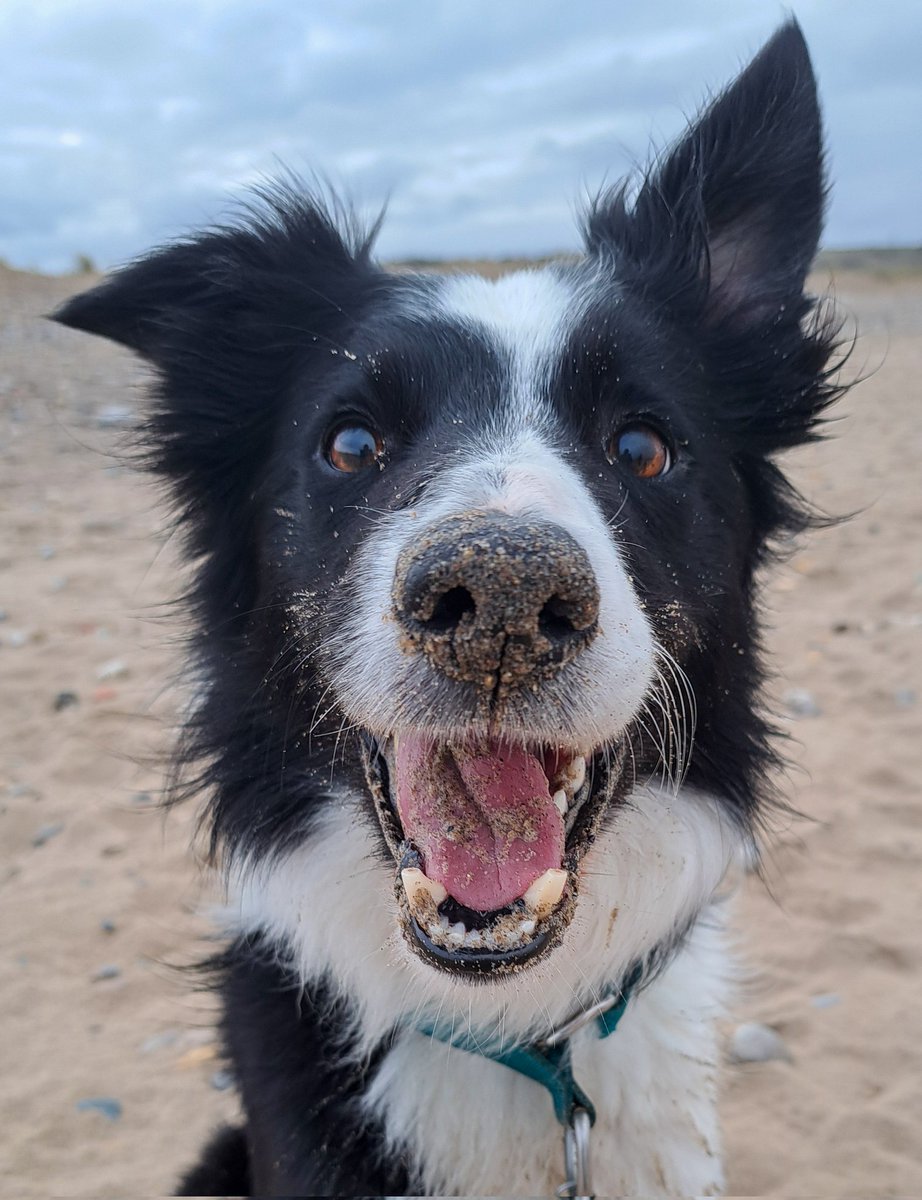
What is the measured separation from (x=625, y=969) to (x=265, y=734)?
103 cm

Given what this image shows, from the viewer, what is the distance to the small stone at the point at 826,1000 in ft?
10.1

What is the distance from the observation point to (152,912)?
11.9 feet

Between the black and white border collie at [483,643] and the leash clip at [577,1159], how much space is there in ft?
0.06

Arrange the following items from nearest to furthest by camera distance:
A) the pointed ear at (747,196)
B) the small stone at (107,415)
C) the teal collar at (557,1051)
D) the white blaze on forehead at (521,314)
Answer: the teal collar at (557,1051) < the white blaze on forehead at (521,314) < the pointed ear at (747,196) < the small stone at (107,415)

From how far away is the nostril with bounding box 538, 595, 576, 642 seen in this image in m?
1.51

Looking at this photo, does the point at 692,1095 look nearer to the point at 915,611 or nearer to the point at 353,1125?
the point at 353,1125

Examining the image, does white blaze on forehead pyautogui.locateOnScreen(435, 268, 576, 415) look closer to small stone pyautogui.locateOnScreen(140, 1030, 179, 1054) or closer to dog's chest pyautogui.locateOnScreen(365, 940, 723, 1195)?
dog's chest pyautogui.locateOnScreen(365, 940, 723, 1195)

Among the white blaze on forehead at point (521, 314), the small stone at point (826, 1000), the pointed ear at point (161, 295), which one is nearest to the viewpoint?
the white blaze on forehead at point (521, 314)

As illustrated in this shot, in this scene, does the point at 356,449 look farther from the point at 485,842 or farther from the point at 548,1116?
the point at 548,1116

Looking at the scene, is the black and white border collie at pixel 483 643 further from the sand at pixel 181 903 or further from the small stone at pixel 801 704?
the small stone at pixel 801 704

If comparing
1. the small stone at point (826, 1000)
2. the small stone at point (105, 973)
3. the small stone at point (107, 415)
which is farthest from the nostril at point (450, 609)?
the small stone at point (107, 415)

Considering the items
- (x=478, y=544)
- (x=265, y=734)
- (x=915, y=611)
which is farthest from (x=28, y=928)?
(x=915, y=611)

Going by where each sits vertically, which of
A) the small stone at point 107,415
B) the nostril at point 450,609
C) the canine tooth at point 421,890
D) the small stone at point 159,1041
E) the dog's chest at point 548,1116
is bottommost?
the small stone at point 159,1041

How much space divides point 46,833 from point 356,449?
2.70 m
